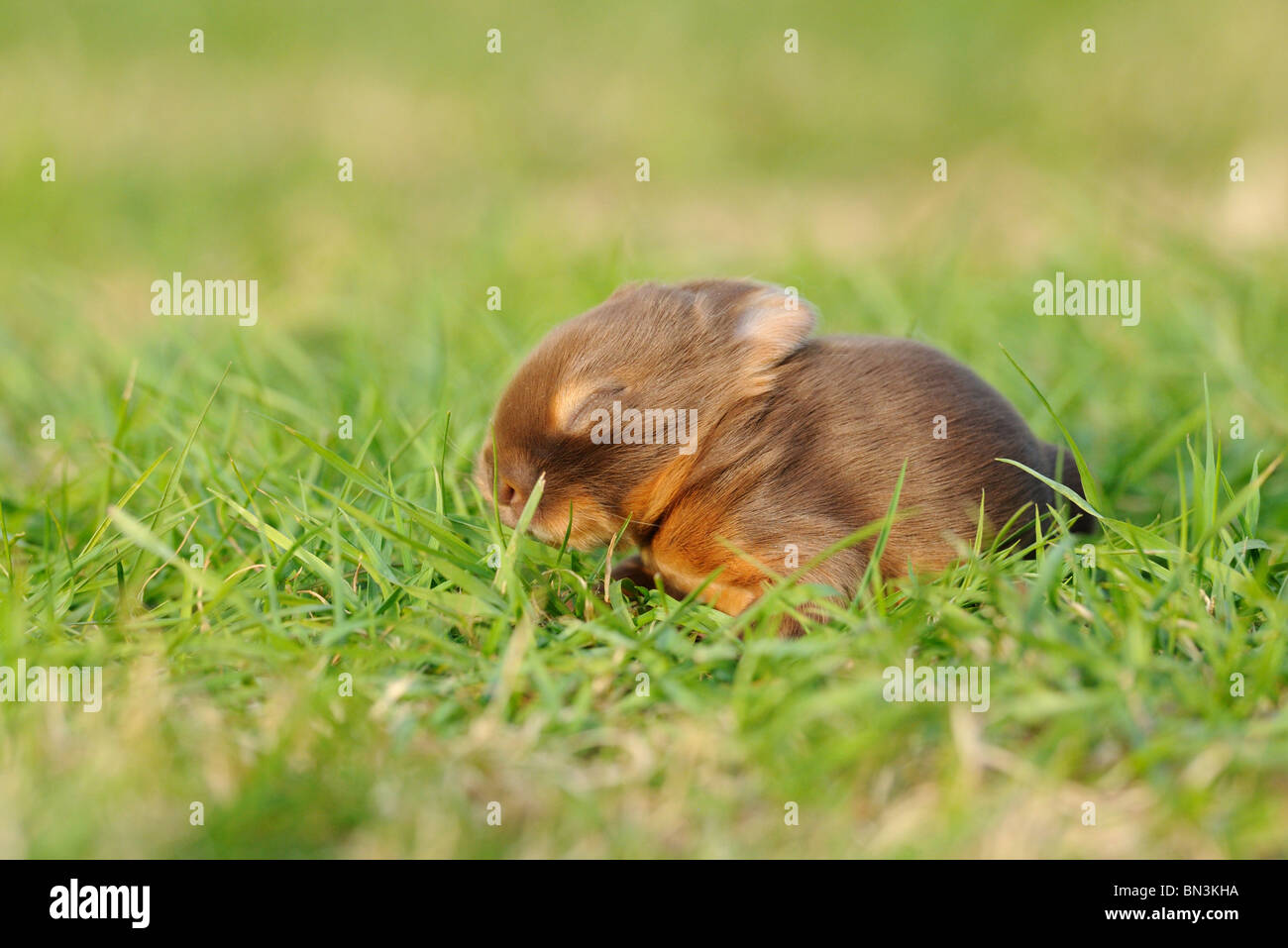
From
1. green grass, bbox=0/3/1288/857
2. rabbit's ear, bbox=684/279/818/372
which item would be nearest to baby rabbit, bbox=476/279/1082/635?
rabbit's ear, bbox=684/279/818/372

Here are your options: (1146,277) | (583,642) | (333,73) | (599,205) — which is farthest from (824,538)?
(333,73)

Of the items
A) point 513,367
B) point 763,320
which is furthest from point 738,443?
point 513,367

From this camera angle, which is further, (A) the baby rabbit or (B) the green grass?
(A) the baby rabbit

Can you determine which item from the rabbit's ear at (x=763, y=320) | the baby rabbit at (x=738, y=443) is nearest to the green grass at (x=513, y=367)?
the baby rabbit at (x=738, y=443)

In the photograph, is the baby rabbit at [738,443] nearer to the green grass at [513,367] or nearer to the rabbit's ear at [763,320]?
the rabbit's ear at [763,320]

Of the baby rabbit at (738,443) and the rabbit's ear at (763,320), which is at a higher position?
the rabbit's ear at (763,320)

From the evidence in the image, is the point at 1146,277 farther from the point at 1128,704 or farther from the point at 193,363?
the point at 193,363

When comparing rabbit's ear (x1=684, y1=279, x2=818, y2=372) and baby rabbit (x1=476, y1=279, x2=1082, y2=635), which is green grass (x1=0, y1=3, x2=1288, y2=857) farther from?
rabbit's ear (x1=684, y1=279, x2=818, y2=372)
